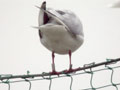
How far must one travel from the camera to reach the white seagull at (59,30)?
1.11 meters

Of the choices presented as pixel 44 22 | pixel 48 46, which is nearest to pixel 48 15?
pixel 44 22

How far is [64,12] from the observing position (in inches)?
47.1

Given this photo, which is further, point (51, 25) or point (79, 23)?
point (79, 23)

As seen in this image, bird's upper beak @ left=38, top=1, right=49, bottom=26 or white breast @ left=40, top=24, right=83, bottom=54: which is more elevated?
bird's upper beak @ left=38, top=1, right=49, bottom=26

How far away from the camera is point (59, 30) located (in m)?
1.12

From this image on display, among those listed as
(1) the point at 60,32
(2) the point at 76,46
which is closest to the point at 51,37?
(1) the point at 60,32

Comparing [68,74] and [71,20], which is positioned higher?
[71,20]

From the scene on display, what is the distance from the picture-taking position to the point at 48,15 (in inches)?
44.7

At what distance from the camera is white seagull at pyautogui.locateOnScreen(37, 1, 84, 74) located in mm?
1108

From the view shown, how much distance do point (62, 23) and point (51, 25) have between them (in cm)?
5

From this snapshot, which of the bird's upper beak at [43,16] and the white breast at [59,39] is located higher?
the bird's upper beak at [43,16]

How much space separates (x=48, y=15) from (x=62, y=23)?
6cm

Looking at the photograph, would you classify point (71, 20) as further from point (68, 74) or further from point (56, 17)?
point (68, 74)

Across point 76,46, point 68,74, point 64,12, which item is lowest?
point 68,74
